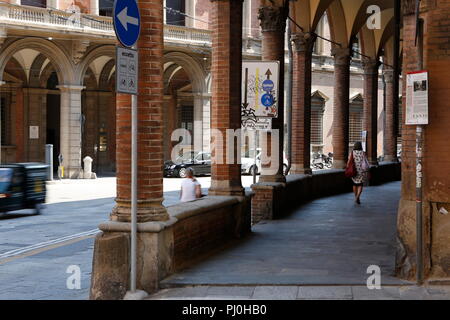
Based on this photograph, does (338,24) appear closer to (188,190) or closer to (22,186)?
(22,186)

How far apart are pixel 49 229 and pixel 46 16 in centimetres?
1660

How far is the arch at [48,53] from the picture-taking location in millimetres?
27434

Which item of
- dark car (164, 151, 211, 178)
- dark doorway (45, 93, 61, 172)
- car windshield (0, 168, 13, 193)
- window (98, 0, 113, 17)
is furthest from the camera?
dark doorway (45, 93, 61, 172)

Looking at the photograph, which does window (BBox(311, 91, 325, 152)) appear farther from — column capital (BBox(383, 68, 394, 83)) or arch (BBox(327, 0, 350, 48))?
arch (BBox(327, 0, 350, 48))

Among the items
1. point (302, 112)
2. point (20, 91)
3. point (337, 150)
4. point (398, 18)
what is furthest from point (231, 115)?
point (20, 91)

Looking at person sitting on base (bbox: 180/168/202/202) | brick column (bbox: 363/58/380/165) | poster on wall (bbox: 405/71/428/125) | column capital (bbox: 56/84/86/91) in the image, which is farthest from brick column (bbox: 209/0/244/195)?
column capital (bbox: 56/84/86/91)

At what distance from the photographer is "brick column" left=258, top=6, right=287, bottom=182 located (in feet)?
47.9

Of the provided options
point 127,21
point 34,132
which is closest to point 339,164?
point 127,21

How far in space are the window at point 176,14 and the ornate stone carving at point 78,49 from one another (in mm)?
6078

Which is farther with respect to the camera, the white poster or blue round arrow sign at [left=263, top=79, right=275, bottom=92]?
the white poster

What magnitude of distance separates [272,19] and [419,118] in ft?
28.1

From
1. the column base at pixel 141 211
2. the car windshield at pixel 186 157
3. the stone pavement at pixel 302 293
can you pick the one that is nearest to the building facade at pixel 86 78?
the car windshield at pixel 186 157

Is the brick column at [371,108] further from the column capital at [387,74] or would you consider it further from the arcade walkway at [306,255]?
the arcade walkway at [306,255]

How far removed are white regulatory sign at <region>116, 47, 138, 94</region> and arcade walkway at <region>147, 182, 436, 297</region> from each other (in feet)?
7.18
